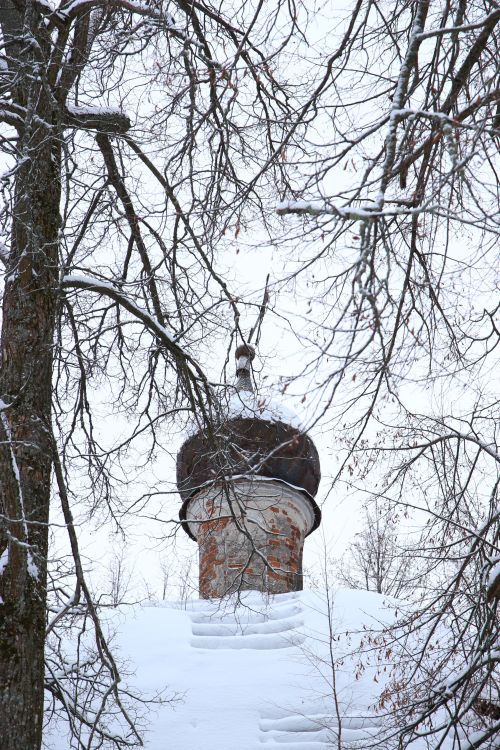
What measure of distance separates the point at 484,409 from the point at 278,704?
437 cm

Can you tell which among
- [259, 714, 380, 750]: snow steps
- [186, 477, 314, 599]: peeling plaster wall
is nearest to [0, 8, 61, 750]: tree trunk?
[259, 714, 380, 750]: snow steps

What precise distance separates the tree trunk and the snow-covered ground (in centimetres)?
258

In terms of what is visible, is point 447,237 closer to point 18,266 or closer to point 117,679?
point 18,266

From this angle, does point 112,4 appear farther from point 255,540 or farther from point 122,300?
point 255,540

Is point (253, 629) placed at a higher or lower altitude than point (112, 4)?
lower

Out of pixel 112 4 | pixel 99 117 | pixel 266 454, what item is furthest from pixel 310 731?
pixel 112 4

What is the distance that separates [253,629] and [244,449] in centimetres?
367

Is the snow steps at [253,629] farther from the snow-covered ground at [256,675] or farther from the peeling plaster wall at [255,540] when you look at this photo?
the peeling plaster wall at [255,540]

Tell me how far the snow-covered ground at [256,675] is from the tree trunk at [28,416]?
258 cm

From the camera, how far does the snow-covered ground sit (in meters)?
8.34

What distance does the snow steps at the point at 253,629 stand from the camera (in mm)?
10469

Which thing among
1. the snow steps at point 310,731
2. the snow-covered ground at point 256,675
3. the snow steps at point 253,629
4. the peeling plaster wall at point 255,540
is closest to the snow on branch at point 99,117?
the snow-covered ground at point 256,675

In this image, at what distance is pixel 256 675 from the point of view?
962 cm

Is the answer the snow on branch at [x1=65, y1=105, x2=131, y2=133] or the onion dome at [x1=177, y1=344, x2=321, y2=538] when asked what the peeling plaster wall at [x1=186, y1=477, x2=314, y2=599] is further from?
the snow on branch at [x1=65, y1=105, x2=131, y2=133]
